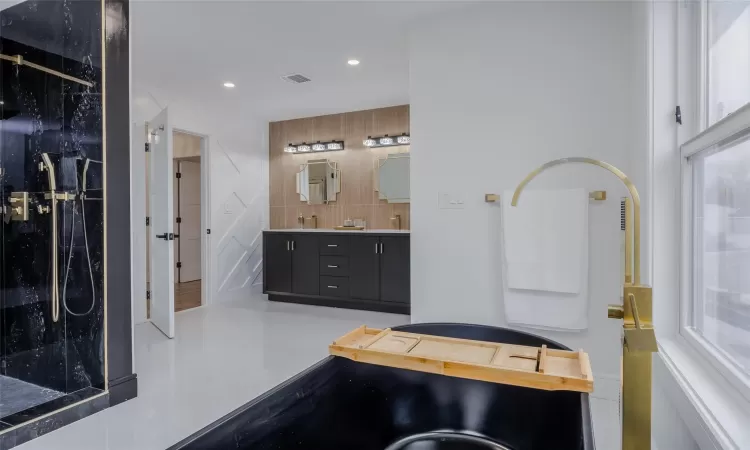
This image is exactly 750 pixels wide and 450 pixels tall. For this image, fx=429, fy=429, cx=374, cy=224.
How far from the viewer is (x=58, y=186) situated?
8.14 feet

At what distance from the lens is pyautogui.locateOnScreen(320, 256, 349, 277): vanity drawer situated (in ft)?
16.2

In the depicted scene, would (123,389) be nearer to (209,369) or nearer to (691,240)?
(209,369)

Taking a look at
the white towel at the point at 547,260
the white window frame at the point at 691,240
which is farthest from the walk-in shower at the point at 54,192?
the white window frame at the point at 691,240

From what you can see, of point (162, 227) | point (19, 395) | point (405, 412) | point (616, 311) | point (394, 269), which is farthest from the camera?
point (394, 269)

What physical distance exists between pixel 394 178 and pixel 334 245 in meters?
1.15

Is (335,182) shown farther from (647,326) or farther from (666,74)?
(647,326)

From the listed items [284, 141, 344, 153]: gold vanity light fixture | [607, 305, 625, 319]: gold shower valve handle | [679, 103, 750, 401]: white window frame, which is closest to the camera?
[607, 305, 625, 319]: gold shower valve handle

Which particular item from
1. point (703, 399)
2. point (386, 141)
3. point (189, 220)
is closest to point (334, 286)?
point (386, 141)

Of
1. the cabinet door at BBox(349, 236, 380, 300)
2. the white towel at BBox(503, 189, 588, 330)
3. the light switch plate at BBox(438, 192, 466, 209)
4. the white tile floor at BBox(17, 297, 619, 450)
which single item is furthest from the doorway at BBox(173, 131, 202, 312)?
the white towel at BBox(503, 189, 588, 330)

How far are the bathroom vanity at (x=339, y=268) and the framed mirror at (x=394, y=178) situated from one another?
0.76 meters

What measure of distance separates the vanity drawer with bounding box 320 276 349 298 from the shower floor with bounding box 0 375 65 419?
2862mm

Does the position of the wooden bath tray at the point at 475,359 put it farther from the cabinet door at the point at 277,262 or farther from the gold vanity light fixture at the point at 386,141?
the gold vanity light fixture at the point at 386,141

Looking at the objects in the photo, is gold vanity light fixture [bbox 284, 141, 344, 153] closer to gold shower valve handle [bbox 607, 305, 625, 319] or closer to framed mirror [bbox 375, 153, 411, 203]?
framed mirror [bbox 375, 153, 411, 203]

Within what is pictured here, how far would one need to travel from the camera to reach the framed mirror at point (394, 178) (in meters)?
5.30
